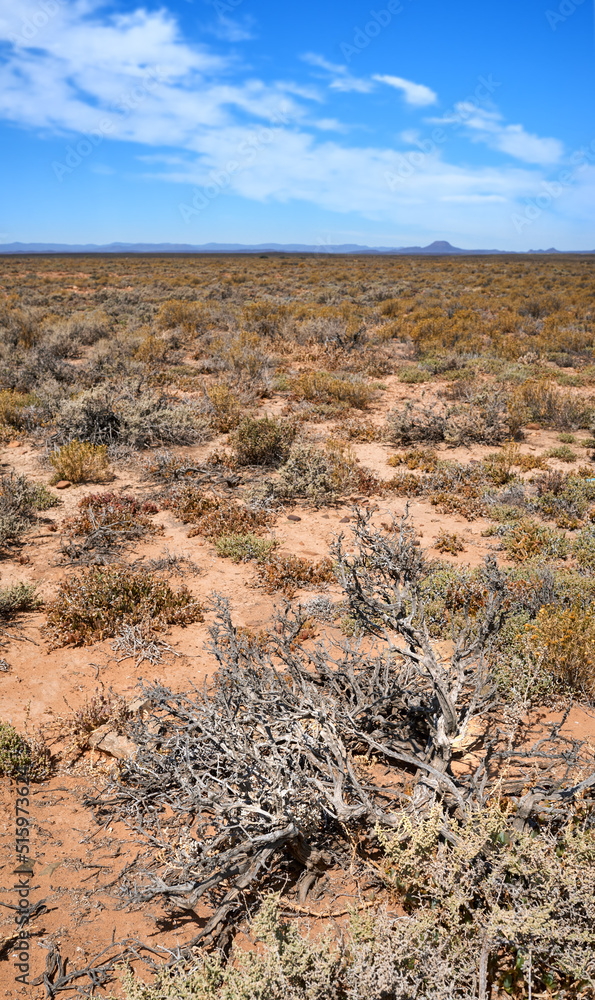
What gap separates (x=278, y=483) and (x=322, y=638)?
3203mm

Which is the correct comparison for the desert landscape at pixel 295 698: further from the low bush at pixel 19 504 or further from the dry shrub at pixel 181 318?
the dry shrub at pixel 181 318

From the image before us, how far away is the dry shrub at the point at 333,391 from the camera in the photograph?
11.3 m

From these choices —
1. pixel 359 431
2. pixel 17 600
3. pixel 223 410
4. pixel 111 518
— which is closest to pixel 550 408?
pixel 359 431

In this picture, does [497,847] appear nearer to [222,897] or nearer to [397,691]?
[397,691]

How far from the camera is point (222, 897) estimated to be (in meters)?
2.67

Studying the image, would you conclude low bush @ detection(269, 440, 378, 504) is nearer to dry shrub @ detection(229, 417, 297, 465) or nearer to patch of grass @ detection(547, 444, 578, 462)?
dry shrub @ detection(229, 417, 297, 465)

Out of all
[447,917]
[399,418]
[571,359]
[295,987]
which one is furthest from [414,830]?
[571,359]

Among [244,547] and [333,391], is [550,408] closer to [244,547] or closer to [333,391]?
[333,391]

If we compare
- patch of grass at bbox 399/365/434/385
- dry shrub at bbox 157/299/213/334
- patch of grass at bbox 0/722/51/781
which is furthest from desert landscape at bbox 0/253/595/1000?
dry shrub at bbox 157/299/213/334

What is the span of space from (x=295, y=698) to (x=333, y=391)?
29.4 ft

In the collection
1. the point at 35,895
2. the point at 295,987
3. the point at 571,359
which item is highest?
the point at 571,359

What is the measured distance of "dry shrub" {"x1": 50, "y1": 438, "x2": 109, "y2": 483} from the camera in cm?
786

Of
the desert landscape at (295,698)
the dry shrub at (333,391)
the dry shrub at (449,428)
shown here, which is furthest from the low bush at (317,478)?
the dry shrub at (333,391)

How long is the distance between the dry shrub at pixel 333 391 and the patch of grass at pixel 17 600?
732 cm
